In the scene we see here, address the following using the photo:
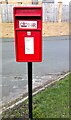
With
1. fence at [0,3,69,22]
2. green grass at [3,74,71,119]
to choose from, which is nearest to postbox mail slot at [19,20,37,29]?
green grass at [3,74,71,119]

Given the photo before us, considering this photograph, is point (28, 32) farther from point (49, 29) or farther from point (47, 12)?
point (49, 29)

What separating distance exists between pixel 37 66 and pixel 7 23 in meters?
15.0

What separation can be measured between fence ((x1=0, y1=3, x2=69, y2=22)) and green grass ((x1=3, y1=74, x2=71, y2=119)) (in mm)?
18063

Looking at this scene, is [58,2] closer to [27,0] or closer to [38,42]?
[27,0]

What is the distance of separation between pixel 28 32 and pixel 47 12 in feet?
66.6

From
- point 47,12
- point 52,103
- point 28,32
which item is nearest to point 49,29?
point 47,12

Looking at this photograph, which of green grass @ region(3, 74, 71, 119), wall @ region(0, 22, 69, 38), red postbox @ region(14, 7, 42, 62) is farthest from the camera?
wall @ region(0, 22, 69, 38)

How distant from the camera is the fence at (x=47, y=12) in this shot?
23.6 m

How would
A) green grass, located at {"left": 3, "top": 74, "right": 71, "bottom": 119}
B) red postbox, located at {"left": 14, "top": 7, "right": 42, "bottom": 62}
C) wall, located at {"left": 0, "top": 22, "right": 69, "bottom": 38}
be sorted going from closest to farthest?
red postbox, located at {"left": 14, "top": 7, "right": 42, "bottom": 62} → green grass, located at {"left": 3, "top": 74, "right": 71, "bottom": 119} → wall, located at {"left": 0, "top": 22, "right": 69, "bottom": 38}

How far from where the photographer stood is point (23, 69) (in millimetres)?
8914

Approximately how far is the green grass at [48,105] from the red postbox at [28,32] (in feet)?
3.37

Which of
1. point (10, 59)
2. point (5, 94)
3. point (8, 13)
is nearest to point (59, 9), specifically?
point (8, 13)

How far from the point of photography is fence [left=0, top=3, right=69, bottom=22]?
930 inches

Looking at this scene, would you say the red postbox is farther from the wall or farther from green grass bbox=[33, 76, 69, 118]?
the wall
